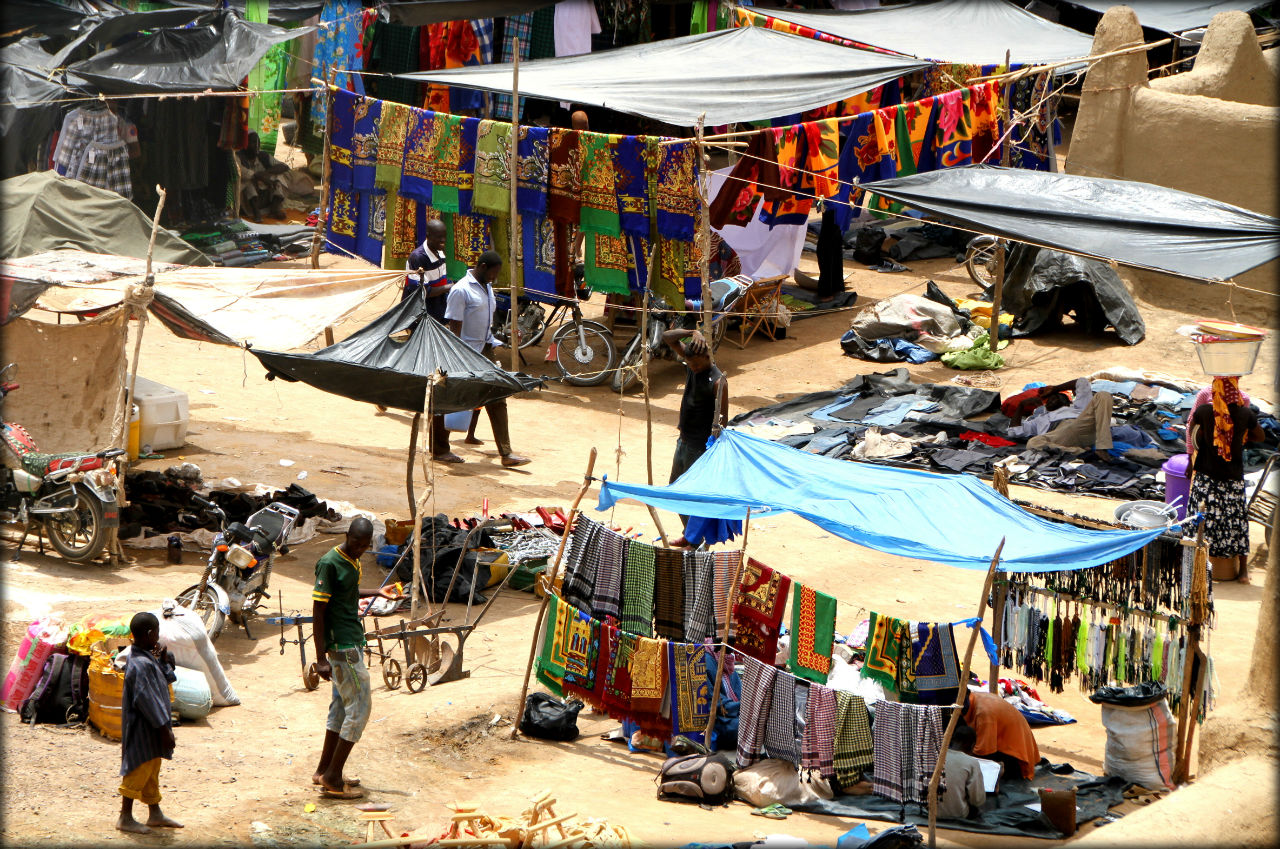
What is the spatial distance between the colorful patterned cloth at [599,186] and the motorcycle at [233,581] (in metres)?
5.47

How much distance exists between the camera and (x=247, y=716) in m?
7.18

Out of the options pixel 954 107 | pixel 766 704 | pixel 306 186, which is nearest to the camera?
pixel 766 704

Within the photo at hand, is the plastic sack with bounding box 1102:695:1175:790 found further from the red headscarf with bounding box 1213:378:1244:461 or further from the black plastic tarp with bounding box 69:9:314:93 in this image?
the black plastic tarp with bounding box 69:9:314:93

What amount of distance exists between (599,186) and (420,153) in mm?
2092

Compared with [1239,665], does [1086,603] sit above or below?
above

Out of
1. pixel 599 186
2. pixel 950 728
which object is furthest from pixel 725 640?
pixel 599 186

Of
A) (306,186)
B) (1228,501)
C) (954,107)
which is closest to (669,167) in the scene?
(954,107)

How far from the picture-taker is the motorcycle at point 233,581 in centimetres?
805

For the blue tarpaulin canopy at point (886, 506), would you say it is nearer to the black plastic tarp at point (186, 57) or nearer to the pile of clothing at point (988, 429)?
the pile of clothing at point (988, 429)

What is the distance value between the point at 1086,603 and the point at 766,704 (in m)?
1.81

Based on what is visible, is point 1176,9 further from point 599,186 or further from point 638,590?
point 638,590

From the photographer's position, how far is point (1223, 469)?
30.7ft

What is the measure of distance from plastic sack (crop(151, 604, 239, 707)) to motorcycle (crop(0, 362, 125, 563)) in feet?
6.05

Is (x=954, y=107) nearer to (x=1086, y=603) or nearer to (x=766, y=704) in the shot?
(x=1086, y=603)
